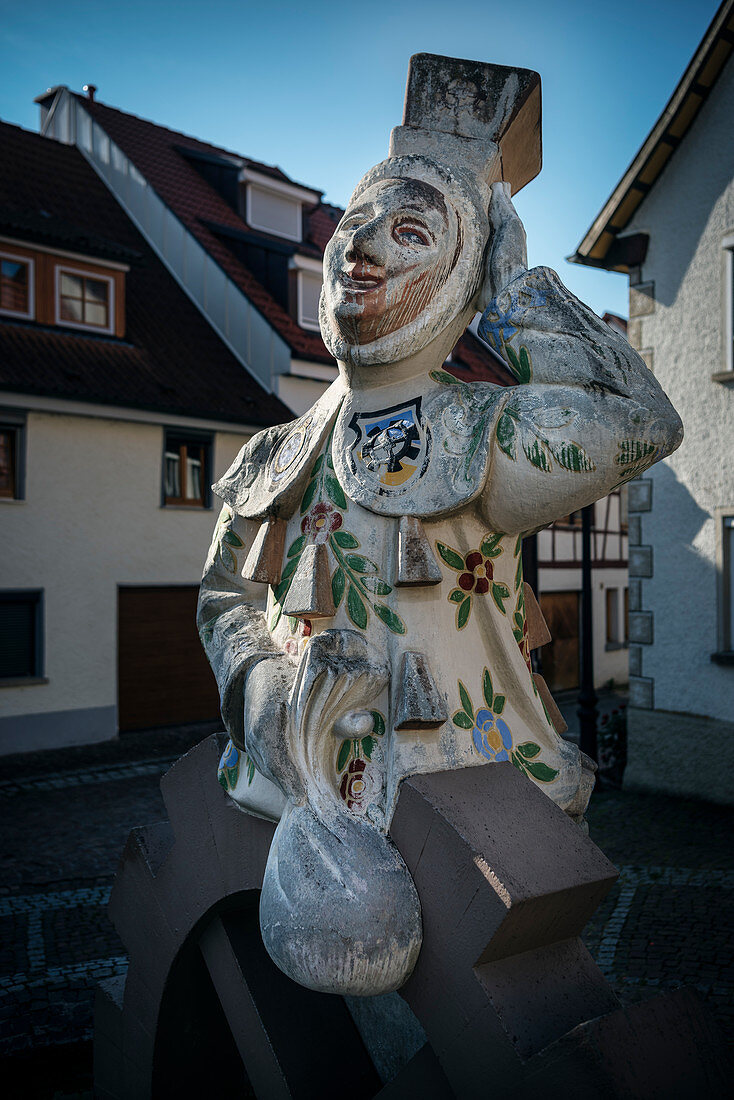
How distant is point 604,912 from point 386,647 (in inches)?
190

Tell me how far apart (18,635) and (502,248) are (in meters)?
11.3

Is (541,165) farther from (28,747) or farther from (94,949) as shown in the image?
(28,747)

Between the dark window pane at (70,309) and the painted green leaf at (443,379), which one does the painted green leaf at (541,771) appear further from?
the dark window pane at (70,309)

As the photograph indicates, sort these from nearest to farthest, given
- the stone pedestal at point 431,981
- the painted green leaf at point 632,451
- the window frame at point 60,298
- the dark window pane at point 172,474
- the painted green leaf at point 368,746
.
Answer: the stone pedestal at point 431,981 < the painted green leaf at point 632,451 < the painted green leaf at point 368,746 < the window frame at point 60,298 < the dark window pane at point 172,474

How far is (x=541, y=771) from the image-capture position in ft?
7.22

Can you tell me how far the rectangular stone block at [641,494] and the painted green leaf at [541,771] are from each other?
7.58 m

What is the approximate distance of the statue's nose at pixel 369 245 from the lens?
2.17 metres

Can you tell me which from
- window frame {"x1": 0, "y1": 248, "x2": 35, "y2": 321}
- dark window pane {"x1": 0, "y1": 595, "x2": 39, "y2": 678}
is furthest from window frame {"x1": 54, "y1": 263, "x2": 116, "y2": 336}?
dark window pane {"x1": 0, "y1": 595, "x2": 39, "y2": 678}

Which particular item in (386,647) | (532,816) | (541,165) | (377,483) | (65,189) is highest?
(65,189)

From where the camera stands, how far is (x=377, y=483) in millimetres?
2162

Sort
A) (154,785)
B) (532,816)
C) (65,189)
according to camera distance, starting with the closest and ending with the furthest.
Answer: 1. (532,816)
2. (154,785)
3. (65,189)

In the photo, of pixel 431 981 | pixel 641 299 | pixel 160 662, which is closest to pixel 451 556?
pixel 431 981

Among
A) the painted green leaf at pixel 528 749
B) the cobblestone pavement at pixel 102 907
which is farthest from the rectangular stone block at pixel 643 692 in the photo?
the painted green leaf at pixel 528 749

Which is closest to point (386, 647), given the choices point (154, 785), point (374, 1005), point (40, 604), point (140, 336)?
point (374, 1005)
